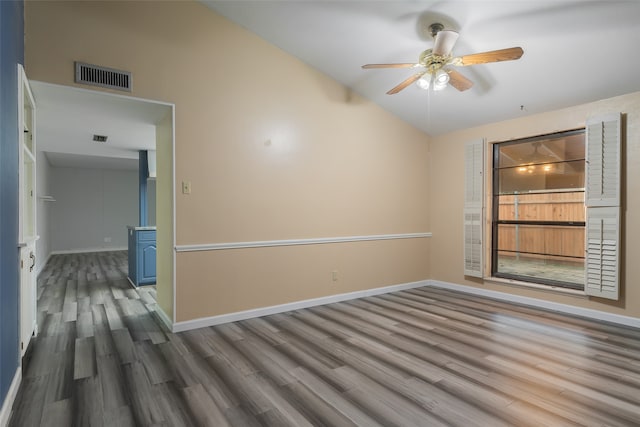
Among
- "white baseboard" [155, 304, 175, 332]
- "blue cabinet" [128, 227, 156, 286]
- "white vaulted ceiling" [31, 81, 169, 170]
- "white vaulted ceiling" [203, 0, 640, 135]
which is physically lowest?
"white baseboard" [155, 304, 175, 332]

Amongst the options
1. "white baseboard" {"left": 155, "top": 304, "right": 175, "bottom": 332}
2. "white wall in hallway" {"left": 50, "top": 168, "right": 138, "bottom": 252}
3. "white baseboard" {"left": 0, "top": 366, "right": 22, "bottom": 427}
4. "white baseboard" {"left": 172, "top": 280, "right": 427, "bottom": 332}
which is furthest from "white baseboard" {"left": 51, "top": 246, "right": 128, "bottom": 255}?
"white baseboard" {"left": 0, "top": 366, "right": 22, "bottom": 427}

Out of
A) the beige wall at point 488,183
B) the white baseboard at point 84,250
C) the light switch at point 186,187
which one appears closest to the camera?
the light switch at point 186,187

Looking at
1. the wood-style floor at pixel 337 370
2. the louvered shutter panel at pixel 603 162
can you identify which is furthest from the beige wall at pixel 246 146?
the louvered shutter panel at pixel 603 162

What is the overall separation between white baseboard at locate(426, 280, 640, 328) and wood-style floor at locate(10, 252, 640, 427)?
17 cm

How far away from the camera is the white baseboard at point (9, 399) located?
1.78 meters

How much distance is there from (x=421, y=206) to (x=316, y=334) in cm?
294

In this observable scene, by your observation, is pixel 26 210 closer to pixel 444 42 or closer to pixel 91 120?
pixel 91 120

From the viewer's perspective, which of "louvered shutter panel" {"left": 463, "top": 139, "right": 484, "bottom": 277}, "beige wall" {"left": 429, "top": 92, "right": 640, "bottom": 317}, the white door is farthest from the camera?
"louvered shutter panel" {"left": 463, "top": 139, "right": 484, "bottom": 277}

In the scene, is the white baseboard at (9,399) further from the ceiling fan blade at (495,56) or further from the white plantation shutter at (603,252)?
the white plantation shutter at (603,252)

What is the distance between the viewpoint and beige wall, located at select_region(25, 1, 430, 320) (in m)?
3.01

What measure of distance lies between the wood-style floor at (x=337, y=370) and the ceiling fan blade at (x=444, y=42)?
8.14 ft

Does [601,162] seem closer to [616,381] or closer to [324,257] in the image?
[616,381]

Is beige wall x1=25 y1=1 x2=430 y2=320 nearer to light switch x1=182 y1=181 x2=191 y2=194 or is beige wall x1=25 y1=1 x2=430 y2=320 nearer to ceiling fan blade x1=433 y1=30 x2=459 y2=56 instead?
light switch x1=182 y1=181 x2=191 y2=194

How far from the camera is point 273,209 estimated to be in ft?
12.8
